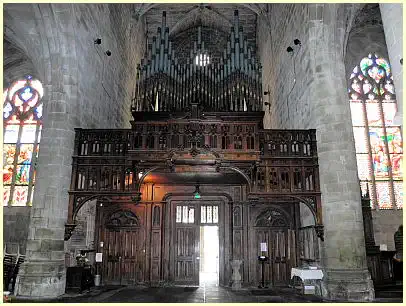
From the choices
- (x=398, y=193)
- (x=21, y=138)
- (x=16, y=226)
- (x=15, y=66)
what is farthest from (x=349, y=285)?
(x=15, y=66)

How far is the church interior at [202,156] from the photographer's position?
28.2 ft

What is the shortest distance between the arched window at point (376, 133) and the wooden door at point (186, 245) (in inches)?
275

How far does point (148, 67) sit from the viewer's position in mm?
14266

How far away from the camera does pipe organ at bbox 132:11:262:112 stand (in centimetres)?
1303

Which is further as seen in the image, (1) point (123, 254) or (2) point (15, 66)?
(2) point (15, 66)

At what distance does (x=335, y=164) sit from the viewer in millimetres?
8727

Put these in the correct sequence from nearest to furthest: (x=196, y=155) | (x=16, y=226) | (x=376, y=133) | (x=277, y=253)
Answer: (x=196, y=155), (x=277, y=253), (x=16, y=226), (x=376, y=133)

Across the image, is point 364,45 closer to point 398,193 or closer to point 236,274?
point 398,193

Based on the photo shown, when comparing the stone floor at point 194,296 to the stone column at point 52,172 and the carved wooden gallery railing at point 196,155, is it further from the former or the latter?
the carved wooden gallery railing at point 196,155

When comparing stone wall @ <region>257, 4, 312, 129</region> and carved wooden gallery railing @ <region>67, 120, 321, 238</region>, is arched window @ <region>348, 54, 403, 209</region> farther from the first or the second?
carved wooden gallery railing @ <region>67, 120, 321, 238</region>

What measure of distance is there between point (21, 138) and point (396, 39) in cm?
1519

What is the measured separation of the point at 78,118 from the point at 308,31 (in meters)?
7.02

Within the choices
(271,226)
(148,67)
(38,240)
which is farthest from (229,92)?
(38,240)

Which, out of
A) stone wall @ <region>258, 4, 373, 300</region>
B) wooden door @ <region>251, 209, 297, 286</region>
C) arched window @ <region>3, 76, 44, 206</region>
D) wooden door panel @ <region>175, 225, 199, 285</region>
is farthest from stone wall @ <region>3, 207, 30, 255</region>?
stone wall @ <region>258, 4, 373, 300</region>
